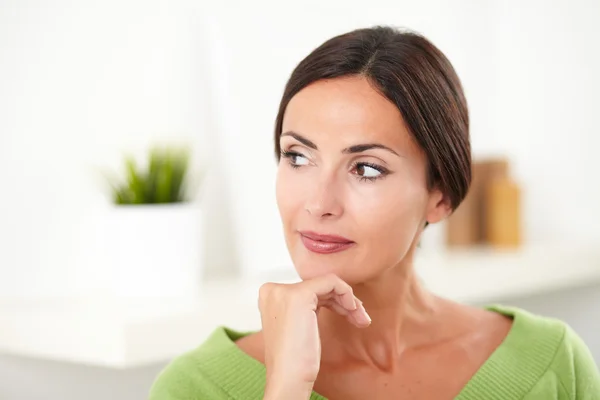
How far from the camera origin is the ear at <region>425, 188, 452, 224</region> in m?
1.38

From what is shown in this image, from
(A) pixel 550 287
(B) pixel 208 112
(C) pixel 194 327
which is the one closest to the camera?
(C) pixel 194 327

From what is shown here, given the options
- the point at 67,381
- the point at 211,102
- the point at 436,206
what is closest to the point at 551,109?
the point at 211,102

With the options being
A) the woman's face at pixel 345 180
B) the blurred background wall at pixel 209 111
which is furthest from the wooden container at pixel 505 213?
the woman's face at pixel 345 180

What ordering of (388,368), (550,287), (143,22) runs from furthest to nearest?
(550,287)
(143,22)
(388,368)

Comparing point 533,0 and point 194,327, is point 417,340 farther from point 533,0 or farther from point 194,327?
point 533,0

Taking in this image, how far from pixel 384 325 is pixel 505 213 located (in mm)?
1451

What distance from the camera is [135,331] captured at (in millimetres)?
1642

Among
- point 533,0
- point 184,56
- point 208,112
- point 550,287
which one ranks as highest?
point 533,0

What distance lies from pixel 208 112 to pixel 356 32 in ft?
3.16

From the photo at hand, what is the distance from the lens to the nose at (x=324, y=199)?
1230mm

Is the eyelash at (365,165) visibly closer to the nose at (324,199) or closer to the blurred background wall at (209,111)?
the nose at (324,199)

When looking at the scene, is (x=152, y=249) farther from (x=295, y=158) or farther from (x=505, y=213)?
(x=505, y=213)

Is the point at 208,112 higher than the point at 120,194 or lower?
higher

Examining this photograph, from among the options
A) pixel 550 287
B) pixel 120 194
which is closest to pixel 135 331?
pixel 120 194
